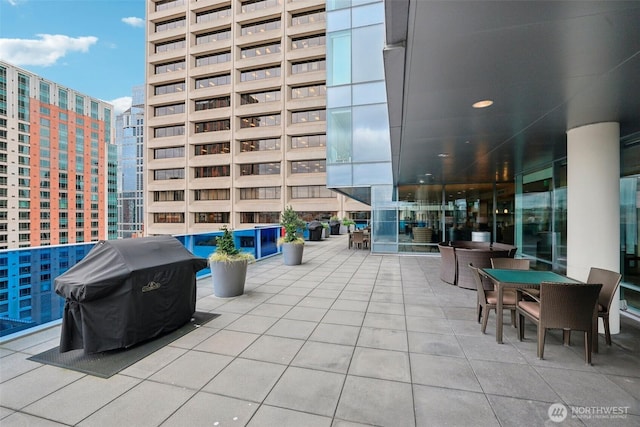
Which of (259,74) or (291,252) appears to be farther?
(259,74)

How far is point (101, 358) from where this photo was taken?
300 centimetres

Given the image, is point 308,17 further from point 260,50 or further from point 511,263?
point 511,263

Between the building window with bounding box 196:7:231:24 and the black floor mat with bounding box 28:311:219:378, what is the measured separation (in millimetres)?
40756

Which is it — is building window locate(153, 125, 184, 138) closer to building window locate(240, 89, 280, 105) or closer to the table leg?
building window locate(240, 89, 280, 105)

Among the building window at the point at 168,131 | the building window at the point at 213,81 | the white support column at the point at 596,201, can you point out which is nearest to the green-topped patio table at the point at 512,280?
the white support column at the point at 596,201

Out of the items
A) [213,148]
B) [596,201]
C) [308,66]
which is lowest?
[596,201]

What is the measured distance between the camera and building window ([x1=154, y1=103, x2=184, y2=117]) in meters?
36.1

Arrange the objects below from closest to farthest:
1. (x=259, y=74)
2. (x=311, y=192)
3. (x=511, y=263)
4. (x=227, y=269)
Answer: (x=511, y=263) → (x=227, y=269) → (x=311, y=192) → (x=259, y=74)

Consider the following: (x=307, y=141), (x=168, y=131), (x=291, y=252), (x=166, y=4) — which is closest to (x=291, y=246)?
(x=291, y=252)

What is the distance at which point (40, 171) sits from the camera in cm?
5500

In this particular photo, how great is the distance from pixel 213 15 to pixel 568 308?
145ft

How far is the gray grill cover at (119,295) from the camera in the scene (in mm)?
2918

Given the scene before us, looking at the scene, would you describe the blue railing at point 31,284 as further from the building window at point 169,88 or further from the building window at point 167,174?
the building window at point 169,88

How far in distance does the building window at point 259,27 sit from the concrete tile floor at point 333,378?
3644cm
